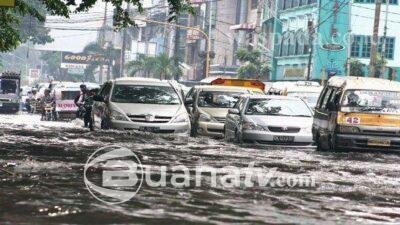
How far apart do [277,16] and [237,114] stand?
45.1 metres

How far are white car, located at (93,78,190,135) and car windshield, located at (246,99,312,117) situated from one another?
5.69 feet

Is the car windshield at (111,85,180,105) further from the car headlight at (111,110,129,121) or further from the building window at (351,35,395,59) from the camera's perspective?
the building window at (351,35,395,59)

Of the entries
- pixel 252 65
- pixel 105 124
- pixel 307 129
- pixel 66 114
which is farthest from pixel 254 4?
pixel 105 124

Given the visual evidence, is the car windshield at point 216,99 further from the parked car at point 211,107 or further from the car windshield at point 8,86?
the car windshield at point 8,86

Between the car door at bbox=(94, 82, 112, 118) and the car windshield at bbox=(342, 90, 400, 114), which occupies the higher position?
the car windshield at bbox=(342, 90, 400, 114)

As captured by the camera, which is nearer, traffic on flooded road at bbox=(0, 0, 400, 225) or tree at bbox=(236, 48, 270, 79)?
traffic on flooded road at bbox=(0, 0, 400, 225)

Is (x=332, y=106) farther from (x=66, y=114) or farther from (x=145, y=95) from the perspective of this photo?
(x=66, y=114)

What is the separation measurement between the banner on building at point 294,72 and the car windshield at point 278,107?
37319mm

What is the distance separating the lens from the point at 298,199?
820 cm

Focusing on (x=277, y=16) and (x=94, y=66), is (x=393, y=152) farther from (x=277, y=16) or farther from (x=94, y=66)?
(x=94, y=66)

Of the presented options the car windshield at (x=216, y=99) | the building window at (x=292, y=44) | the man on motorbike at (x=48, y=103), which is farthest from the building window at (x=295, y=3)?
the car windshield at (x=216, y=99)

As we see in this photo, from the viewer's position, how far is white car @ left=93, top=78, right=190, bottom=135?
54.4 ft

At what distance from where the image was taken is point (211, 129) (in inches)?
775

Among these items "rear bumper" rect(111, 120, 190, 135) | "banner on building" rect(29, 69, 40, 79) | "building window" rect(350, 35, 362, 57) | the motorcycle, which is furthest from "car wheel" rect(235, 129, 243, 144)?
"banner on building" rect(29, 69, 40, 79)
